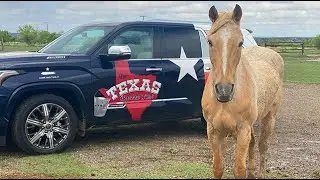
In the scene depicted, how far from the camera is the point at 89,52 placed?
25.5 ft

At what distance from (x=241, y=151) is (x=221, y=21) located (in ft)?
4.01

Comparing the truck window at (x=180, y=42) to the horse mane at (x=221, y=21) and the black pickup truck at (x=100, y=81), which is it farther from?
the horse mane at (x=221, y=21)

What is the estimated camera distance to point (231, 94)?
444cm

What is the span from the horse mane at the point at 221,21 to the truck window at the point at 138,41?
3.35 meters

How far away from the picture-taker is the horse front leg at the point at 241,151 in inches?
195

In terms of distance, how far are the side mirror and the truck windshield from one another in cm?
31

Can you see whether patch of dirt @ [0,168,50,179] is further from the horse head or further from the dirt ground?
the horse head

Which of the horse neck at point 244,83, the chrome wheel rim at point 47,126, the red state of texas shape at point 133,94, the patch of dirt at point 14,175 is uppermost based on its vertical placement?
the horse neck at point 244,83

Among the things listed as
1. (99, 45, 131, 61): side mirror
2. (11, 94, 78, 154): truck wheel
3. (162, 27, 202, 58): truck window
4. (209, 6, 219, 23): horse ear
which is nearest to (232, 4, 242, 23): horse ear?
(209, 6, 219, 23): horse ear

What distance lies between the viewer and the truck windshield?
314 inches

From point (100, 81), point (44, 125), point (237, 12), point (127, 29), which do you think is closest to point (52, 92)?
point (44, 125)

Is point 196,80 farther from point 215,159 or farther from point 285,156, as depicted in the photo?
point 215,159

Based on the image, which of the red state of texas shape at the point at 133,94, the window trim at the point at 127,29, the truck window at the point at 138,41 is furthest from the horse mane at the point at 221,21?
the truck window at the point at 138,41

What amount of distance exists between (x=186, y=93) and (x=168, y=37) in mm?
938
